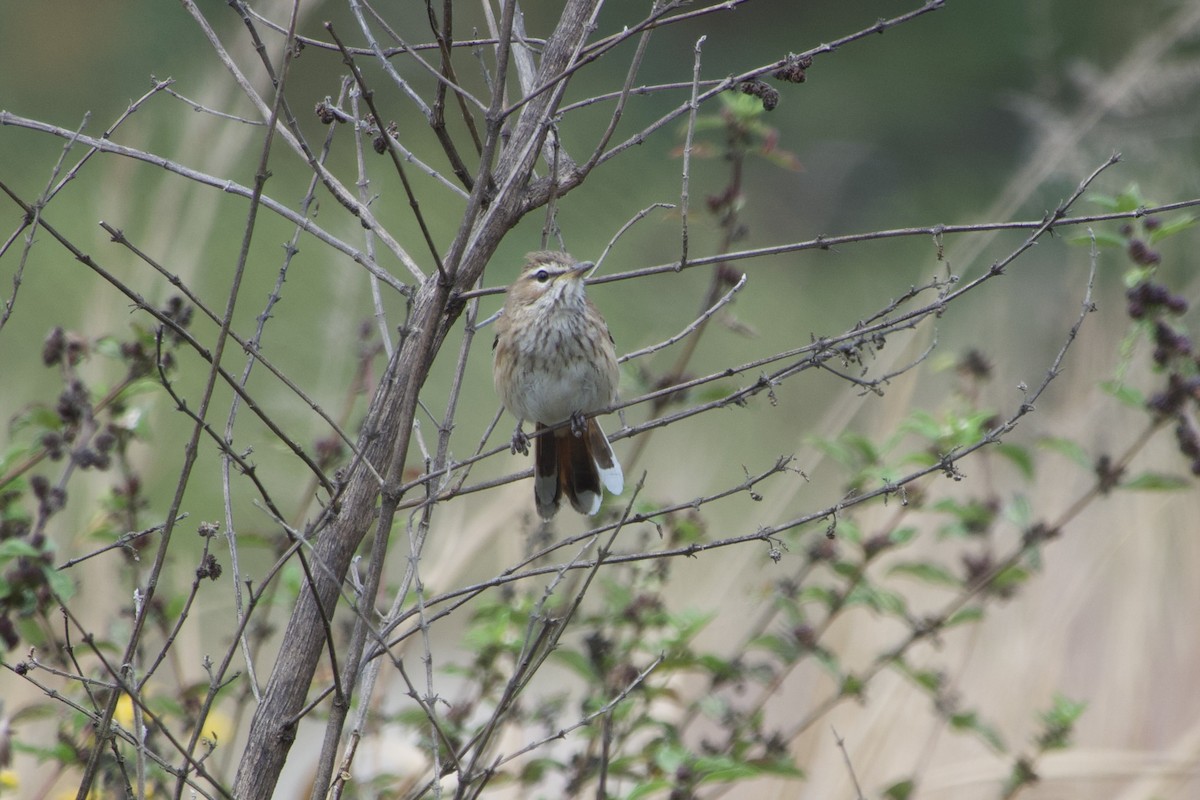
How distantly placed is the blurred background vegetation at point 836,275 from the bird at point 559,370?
0.43 meters

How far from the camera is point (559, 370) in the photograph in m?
3.47

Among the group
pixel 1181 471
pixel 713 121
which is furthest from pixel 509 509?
pixel 1181 471

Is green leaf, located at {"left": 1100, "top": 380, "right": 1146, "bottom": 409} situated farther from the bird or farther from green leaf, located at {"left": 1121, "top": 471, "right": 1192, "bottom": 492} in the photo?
the bird

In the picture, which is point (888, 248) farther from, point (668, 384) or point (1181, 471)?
point (668, 384)

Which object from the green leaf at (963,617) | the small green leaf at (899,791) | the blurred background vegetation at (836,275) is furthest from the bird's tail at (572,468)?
Answer: the small green leaf at (899,791)

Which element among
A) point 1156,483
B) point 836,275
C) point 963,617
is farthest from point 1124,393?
point 836,275

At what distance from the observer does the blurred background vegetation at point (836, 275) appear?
4355 millimetres

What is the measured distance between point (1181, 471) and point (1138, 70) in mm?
1671

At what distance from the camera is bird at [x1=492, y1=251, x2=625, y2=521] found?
3.45m

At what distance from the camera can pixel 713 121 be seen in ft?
10.2

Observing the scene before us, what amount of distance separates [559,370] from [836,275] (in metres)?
8.08

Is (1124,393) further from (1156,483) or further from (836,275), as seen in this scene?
(836,275)

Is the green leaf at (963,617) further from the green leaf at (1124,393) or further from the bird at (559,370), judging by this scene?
the bird at (559,370)

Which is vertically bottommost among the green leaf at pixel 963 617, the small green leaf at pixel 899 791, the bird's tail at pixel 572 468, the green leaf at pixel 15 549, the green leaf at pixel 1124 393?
the small green leaf at pixel 899 791
